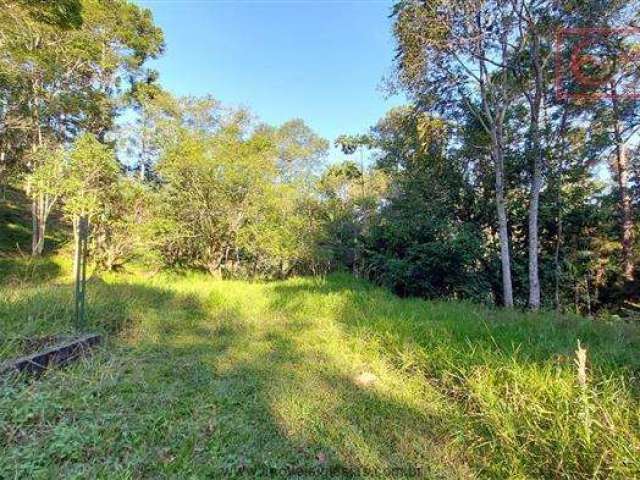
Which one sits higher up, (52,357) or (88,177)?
(88,177)

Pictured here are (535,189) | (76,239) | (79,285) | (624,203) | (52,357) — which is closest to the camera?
(52,357)

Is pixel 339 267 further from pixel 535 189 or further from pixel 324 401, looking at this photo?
pixel 324 401

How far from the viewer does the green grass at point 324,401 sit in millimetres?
1937

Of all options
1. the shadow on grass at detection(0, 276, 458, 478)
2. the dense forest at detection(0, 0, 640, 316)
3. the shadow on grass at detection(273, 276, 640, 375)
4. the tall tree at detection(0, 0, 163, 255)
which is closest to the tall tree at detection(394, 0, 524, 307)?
the dense forest at detection(0, 0, 640, 316)

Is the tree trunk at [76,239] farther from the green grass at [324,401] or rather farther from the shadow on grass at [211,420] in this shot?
the shadow on grass at [211,420]

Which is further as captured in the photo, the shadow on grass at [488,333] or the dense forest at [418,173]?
the dense forest at [418,173]

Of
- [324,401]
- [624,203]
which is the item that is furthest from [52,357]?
[624,203]

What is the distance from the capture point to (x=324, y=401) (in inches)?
108

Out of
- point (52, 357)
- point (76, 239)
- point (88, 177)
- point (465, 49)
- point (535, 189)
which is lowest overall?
point (52, 357)

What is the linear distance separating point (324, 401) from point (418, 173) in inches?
339

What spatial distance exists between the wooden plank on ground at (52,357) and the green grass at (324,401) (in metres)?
0.14

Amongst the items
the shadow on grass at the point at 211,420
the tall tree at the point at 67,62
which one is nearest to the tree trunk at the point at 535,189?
the shadow on grass at the point at 211,420

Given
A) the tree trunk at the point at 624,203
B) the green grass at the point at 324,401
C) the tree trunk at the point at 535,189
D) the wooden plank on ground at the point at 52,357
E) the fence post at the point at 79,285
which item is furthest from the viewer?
the tree trunk at the point at 624,203

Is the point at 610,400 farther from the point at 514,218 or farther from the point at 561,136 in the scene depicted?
the point at 561,136
